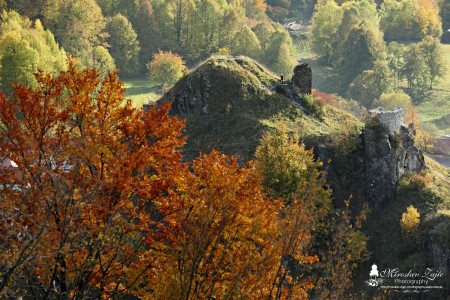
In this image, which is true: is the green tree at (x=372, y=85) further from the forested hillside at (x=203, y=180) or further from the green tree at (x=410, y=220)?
the green tree at (x=410, y=220)

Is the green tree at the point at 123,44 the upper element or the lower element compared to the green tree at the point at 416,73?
upper

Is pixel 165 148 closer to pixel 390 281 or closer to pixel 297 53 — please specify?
pixel 390 281

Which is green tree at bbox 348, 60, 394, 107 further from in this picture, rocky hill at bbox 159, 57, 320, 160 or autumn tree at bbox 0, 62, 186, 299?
autumn tree at bbox 0, 62, 186, 299

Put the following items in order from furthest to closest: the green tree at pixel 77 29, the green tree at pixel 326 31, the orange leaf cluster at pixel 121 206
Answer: the green tree at pixel 326 31 → the green tree at pixel 77 29 → the orange leaf cluster at pixel 121 206

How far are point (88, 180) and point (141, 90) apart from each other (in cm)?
8156

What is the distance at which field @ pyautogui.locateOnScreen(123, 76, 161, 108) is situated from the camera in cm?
9321

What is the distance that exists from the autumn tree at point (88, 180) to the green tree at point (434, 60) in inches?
4036

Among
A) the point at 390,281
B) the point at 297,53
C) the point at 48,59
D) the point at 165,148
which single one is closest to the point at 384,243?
the point at 390,281

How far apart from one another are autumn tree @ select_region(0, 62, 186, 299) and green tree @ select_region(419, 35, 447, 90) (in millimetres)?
102525

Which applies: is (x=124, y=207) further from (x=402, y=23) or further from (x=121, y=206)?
(x=402, y=23)

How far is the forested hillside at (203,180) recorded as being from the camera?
18.4 metres

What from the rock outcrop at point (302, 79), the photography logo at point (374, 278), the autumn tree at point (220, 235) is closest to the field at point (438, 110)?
the rock outcrop at point (302, 79)

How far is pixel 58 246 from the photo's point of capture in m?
17.5

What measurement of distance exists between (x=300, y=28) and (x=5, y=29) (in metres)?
94.2
